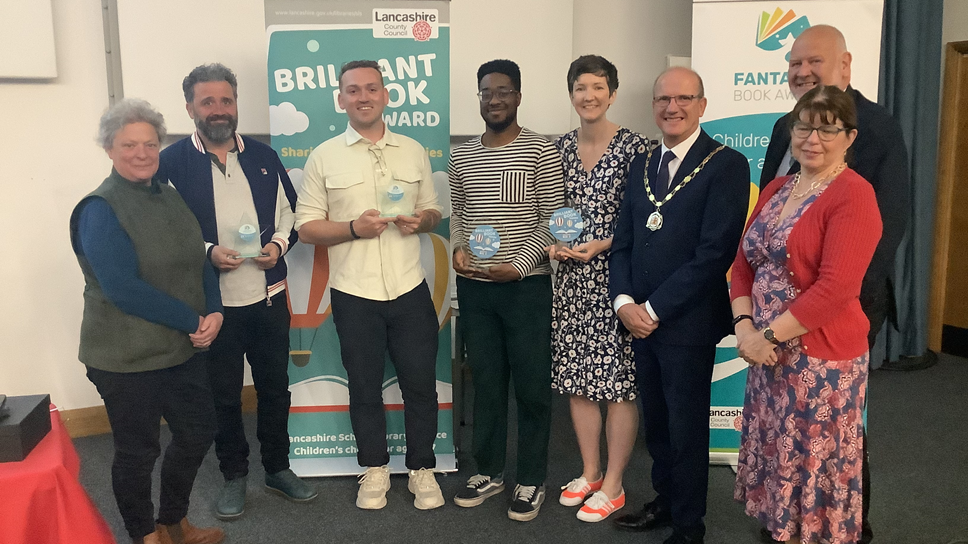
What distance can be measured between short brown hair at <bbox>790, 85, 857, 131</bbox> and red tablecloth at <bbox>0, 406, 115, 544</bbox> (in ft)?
6.79

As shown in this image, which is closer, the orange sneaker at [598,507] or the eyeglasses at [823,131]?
the eyeglasses at [823,131]

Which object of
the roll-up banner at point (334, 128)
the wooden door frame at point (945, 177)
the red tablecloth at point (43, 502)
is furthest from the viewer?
the wooden door frame at point (945, 177)

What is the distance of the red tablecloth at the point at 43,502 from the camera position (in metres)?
1.47

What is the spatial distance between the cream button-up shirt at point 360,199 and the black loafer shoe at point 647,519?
3.99 ft

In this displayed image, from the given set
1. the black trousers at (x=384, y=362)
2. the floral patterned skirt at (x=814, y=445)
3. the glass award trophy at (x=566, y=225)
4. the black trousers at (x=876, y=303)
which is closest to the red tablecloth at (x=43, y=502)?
the black trousers at (x=384, y=362)

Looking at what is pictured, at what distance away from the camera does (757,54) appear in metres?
3.00

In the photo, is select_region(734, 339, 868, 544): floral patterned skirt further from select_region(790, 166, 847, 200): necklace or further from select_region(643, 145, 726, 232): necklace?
select_region(643, 145, 726, 232): necklace

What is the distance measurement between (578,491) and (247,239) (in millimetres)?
1631

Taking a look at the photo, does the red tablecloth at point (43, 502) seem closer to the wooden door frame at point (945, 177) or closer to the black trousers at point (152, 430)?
the black trousers at point (152, 430)

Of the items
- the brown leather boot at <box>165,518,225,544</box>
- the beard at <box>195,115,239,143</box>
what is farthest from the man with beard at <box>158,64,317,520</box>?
the brown leather boot at <box>165,518,225,544</box>

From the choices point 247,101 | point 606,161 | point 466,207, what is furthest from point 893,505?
point 247,101

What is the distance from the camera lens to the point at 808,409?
5.86ft

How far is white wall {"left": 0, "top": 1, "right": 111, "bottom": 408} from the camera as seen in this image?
10.5 ft

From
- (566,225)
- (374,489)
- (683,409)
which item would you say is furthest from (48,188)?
(683,409)
